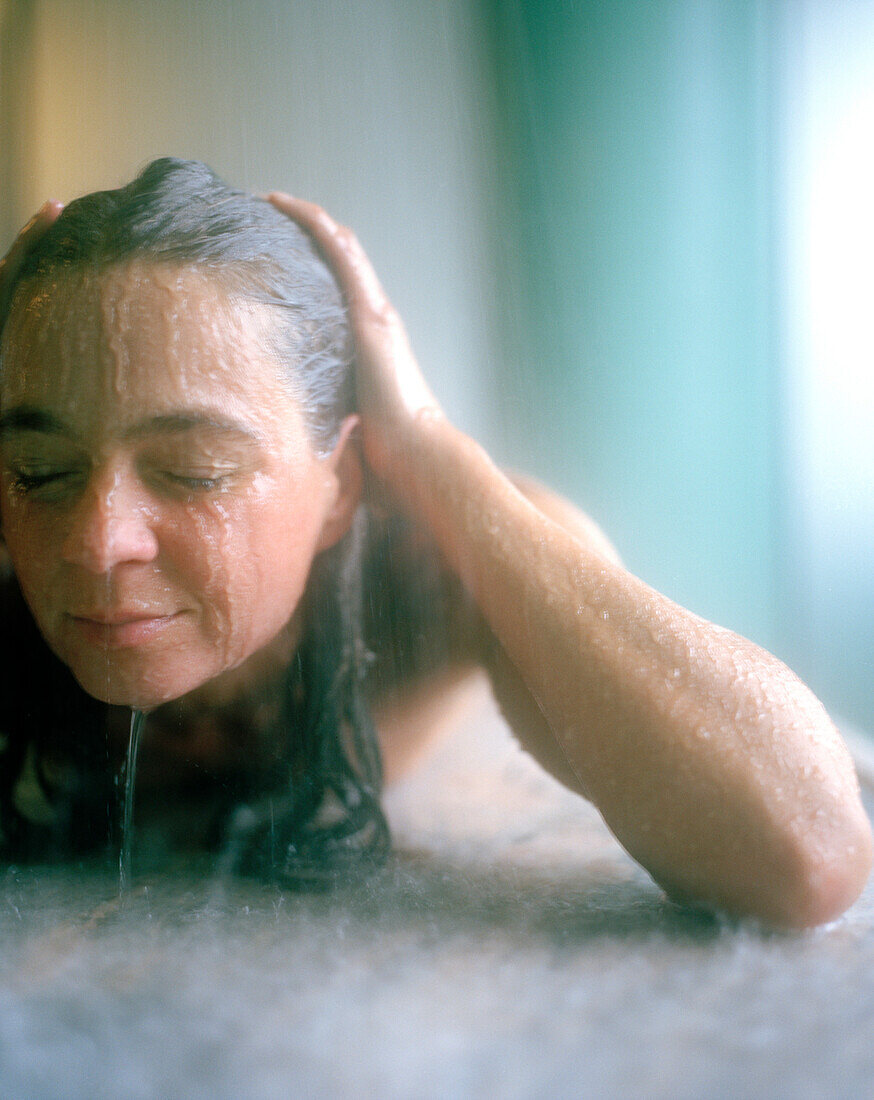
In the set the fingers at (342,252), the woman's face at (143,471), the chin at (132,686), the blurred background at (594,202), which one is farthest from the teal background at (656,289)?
the chin at (132,686)

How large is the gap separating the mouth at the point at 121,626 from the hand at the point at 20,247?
0.83ft

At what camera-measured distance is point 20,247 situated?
65cm

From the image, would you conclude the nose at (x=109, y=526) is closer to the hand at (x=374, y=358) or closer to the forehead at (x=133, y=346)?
the forehead at (x=133, y=346)

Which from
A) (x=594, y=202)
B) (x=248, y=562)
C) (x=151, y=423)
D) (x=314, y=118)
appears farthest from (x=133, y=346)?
(x=594, y=202)

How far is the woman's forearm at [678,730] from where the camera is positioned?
477 millimetres

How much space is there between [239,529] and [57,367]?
0.57ft

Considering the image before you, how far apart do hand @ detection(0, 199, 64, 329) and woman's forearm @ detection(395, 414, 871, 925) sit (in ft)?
1.38

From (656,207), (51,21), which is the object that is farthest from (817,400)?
(51,21)

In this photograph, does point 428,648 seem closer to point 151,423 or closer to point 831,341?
point 151,423

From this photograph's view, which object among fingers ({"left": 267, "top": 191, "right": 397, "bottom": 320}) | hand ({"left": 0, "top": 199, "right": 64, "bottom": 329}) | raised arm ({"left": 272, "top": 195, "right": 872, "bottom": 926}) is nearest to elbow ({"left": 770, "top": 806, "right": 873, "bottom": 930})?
raised arm ({"left": 272, "top": 195, "right": 872, "bottom": 926})

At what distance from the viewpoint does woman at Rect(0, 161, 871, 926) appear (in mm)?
504

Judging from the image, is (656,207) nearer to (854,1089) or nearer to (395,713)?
(395,713)

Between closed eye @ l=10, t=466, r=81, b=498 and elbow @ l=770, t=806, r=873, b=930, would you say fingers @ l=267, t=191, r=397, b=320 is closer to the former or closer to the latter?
closed eye @ l=10, t=466, r=81, b=498

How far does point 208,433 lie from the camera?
574 mm
